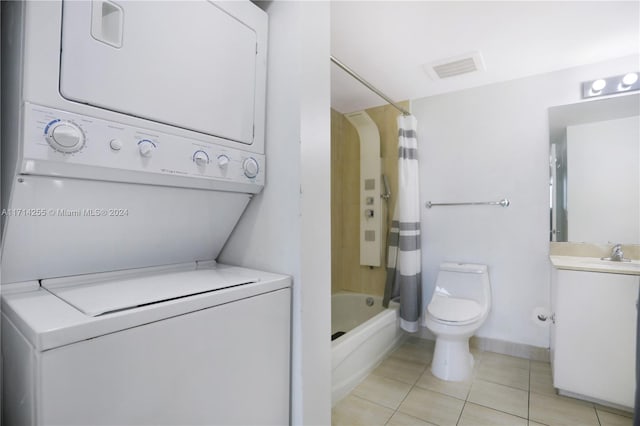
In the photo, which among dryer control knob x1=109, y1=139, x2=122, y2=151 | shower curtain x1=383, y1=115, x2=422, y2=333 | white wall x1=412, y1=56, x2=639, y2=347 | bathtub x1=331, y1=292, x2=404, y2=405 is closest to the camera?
dryer control knob x1=109, y1=139, x2=122, y2=151

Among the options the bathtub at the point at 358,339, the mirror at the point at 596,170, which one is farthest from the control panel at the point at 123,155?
the mirror at the point at 596,170

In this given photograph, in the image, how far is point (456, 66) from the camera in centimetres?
222

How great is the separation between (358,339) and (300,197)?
1357 mm

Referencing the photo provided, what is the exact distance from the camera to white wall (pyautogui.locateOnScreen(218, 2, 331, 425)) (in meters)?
1.03

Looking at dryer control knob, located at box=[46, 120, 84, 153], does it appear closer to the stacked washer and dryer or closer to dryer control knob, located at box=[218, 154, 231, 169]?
the stacked washer and dryer

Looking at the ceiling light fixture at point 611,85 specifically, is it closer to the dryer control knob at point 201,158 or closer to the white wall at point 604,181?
the white wall at point 604,181

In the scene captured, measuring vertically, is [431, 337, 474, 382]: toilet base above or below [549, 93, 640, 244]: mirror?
below

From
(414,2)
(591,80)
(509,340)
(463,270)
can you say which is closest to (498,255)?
(463,270)

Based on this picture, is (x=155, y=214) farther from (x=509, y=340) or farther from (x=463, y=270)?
(x=509, y=340)

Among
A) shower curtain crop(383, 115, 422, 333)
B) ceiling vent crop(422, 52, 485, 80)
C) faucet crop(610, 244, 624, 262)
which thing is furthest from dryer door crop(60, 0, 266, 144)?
faucet crop(610, 244, 624, 262)

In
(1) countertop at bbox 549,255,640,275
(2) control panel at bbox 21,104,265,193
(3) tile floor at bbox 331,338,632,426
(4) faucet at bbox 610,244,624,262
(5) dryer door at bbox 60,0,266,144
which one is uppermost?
(5) dryer door at bbox 60,0,266,144

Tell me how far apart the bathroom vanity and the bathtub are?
1057mm

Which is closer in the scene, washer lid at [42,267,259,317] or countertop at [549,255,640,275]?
washer lid at [42,267,259,317]

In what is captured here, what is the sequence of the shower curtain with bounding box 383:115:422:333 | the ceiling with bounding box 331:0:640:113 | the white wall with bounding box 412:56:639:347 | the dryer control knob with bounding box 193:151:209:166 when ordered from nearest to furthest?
the dryer control knob with bounding box 193:151:209:166 → the ceiling with bounding box 331:0:640:113 → the white wall with bounding box 412:56:639:347 → the shower curtain with bounding box 383:115:422:333
